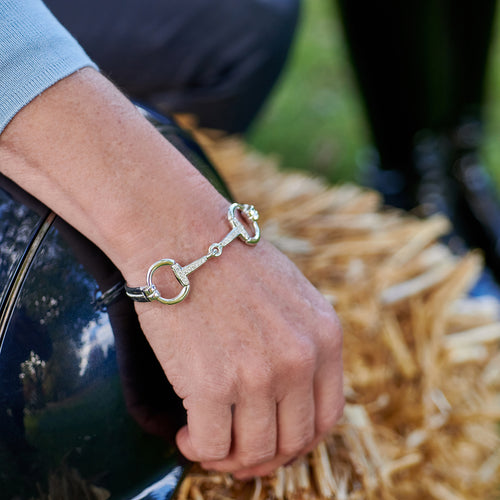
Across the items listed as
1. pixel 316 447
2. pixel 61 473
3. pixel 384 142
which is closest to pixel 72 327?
pixel 61 473

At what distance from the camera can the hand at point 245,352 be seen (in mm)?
784

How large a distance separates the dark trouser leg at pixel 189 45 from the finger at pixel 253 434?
0.97 meters

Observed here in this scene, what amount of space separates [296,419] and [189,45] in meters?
1.30

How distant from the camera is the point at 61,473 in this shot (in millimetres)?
758

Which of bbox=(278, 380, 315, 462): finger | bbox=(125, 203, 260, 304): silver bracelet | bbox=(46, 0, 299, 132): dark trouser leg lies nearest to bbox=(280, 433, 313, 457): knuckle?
bbox=(278, 380, 315, 462): finger

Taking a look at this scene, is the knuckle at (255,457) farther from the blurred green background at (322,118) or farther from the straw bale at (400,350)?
the blurred green background at (322,118)

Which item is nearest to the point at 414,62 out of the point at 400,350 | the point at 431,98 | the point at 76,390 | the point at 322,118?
the point at 431,98

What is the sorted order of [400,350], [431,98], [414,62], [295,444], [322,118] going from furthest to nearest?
[322,118]
[431,98]
[414,62]
[400,350]
[295,444]

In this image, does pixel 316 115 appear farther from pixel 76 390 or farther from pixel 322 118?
pixel 76 390

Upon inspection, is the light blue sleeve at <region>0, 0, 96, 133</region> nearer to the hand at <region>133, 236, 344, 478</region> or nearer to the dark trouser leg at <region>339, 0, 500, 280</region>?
the hand at <region>133, 236, 344, 478</region>

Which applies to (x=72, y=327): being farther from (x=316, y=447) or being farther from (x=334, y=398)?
(x=316, y=447)

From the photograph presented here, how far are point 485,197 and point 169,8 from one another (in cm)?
142

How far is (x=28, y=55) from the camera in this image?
0.80 metres

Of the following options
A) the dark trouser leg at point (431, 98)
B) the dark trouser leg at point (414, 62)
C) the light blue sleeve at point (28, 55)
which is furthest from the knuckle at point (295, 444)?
the dark trouser leg at point (414, 62)
